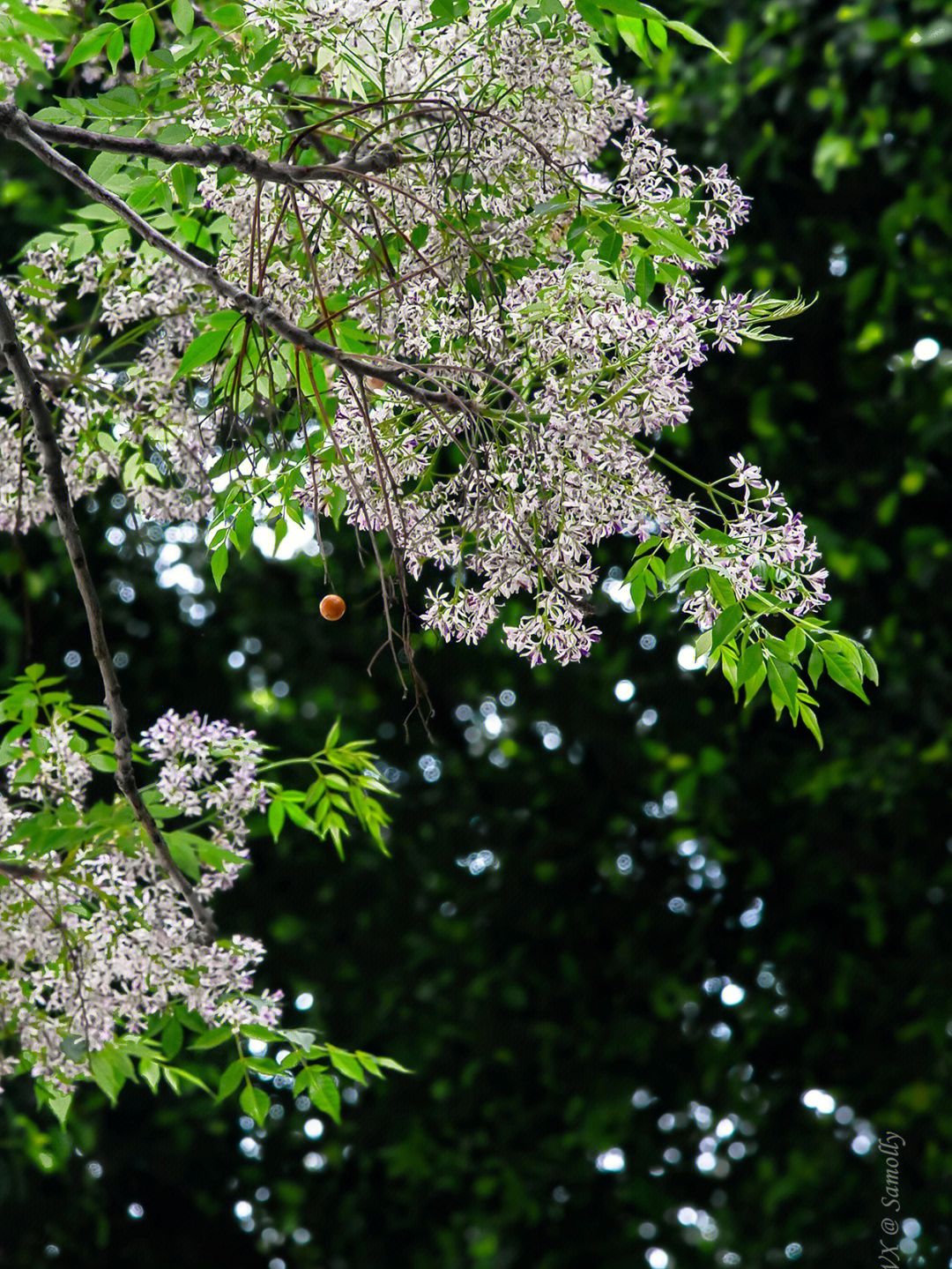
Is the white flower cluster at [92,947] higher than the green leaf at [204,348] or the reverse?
the reverse

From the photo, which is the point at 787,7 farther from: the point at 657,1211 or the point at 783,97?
the point at 657,1211

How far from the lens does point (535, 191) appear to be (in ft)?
2.98

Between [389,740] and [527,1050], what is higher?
[389,740]

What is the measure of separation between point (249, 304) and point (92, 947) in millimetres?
561

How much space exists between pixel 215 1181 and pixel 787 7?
80.9 inches

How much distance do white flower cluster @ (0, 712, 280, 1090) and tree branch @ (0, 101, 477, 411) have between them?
0.42 meters

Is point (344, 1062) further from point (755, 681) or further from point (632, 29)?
point (632, 29)

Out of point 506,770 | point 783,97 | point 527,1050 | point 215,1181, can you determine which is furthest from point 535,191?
point 215,1181

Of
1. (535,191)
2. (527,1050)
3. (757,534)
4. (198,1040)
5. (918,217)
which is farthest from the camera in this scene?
(527,1050)

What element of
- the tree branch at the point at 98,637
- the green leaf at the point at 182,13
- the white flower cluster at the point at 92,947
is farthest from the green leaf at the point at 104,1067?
the green leaf at the point at 182,13

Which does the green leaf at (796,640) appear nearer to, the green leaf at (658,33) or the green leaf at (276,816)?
the green leaf at (658,33)

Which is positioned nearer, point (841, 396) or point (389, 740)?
point (841, 396)

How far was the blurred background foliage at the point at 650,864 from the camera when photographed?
1.75 m

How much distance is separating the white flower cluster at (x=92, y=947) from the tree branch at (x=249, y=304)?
42cm
